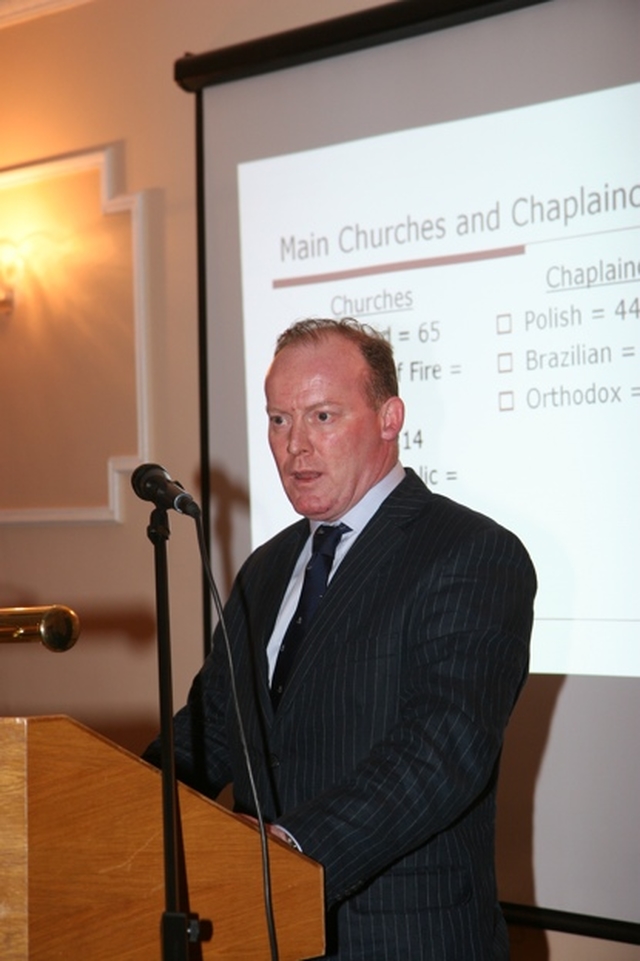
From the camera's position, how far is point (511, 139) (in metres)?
3.81

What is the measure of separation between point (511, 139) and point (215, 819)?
8.93 feet

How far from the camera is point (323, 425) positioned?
8.01 ft

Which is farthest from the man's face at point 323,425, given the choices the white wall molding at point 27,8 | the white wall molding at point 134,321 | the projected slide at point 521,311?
the white wall molding at point 27,8

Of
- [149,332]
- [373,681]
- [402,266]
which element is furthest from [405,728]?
[149,332]

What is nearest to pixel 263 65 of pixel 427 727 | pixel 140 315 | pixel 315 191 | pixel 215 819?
pixel 315 191

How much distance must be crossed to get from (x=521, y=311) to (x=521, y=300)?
0.11ft

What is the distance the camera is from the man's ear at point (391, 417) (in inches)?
99.0

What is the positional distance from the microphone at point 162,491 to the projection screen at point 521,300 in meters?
2.03

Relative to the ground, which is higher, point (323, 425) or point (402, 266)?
point (402, 266)

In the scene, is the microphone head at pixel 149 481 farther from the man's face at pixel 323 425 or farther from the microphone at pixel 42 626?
the man's face at pixel 323 425

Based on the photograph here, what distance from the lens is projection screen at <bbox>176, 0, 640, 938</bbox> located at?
3574mm

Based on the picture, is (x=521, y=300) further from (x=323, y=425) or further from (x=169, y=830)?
(x=169, y=830)

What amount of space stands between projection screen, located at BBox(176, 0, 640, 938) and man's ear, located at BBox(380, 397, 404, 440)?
122cm

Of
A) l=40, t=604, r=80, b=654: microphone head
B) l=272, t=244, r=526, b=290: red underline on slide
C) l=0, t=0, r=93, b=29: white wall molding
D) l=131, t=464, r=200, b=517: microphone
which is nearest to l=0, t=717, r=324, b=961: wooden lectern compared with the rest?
l=40, t=604, r=80, b=654: microphone head
